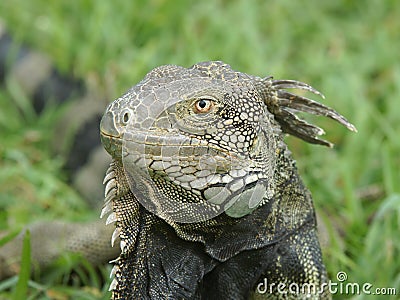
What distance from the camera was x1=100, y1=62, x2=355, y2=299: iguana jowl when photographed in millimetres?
2658

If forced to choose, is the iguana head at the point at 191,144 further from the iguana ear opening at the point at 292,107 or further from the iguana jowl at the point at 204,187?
the iguana ear opening at the point at 292,107

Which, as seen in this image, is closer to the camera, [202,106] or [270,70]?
[202,106]


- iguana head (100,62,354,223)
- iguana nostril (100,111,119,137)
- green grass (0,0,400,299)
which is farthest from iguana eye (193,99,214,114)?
green grass (0,0,400,299)

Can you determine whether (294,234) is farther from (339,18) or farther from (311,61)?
(339,18)

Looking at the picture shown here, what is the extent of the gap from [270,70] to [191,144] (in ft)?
11.4

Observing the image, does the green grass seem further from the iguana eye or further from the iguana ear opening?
the iguana eye

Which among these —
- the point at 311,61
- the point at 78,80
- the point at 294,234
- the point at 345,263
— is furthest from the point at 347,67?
the point at 294,234

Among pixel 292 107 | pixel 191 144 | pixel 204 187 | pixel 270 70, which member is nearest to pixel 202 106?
pixel 191 144

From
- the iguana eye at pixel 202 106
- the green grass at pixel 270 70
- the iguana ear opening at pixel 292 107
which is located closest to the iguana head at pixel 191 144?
the iguana eye at pixel 202 106

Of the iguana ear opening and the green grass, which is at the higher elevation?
the iguana ear opening

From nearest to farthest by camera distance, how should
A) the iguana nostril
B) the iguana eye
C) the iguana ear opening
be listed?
the iguana nostril → the iguana eye → the iguana ear opening

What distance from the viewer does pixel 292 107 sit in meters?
3.19

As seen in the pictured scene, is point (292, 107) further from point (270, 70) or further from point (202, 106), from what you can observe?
point (270, 70)

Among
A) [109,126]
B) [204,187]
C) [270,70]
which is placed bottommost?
[270,70]
